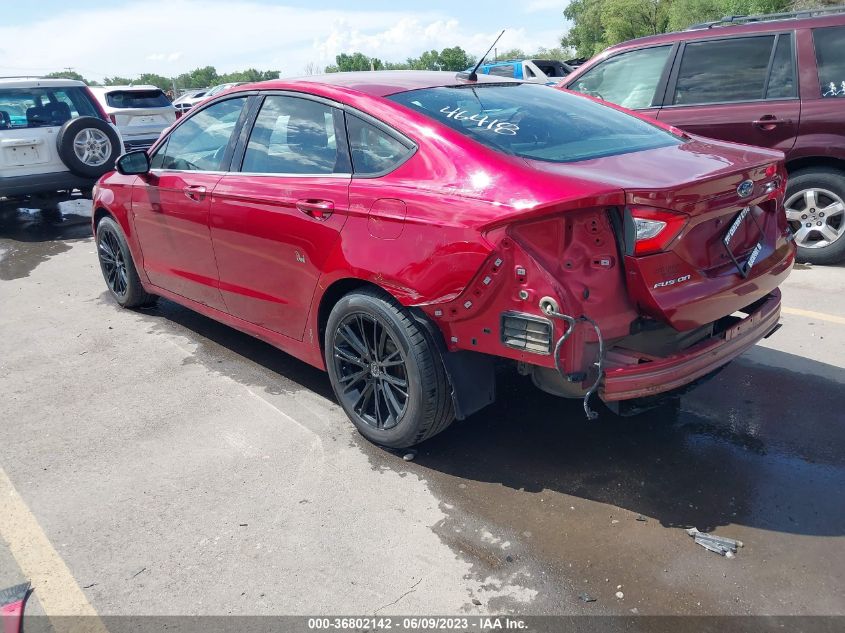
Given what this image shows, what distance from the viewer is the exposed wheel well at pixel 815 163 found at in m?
5.81

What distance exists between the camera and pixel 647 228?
2727 millimetres

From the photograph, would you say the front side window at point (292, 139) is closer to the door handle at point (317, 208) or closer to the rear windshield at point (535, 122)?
the door handle at point (317, 208)

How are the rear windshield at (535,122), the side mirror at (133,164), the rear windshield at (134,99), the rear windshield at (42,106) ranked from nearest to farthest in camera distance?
1. the rear windshield at (535,122)
2. the side mirror at (133,164)
3. the rear windshield at (42,106)
4. the rear windshield at (134,99)

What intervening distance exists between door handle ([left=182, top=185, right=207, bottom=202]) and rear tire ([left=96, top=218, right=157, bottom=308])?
129 cm

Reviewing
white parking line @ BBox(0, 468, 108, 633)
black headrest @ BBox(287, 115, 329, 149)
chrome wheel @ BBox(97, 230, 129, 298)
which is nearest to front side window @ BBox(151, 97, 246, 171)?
black headrest @ BBox(287, 115, 329, 149)

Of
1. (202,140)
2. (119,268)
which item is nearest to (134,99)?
(119,268)

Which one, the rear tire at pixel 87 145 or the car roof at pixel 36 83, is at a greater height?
the car roof at pixel 36 83

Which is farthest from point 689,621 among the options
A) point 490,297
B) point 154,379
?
point 154,379

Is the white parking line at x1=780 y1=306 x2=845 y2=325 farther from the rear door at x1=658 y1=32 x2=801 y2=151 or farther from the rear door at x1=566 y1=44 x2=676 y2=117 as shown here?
the rear door at x1=566 y1=44 x2=676 y2=117

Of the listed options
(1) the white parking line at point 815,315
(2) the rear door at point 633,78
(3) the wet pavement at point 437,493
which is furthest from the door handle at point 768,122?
(3) the wet pavement at point 437,493

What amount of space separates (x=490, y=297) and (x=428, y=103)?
3.74 feet

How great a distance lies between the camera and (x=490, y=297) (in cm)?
281

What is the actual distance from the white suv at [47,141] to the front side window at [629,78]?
6.04 meters

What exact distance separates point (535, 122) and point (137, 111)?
1252cm
